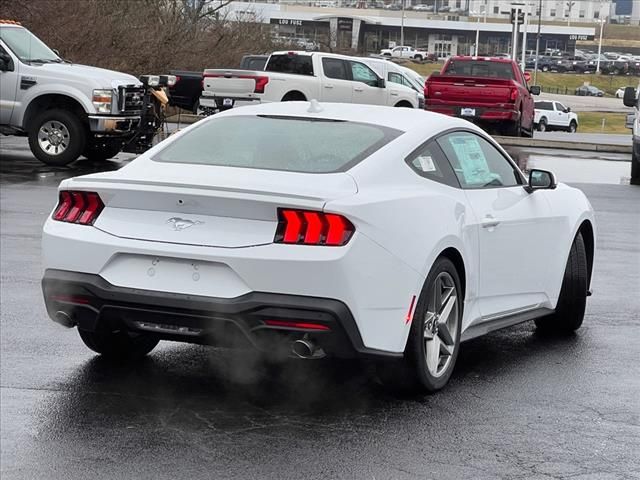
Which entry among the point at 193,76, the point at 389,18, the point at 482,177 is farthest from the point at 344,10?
the point at 482,177

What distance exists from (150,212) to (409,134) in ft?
4.97

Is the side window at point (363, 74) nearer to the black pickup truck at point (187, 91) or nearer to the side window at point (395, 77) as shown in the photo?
the black pickup truck at point (187, 91)

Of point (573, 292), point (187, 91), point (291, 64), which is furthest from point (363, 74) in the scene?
point (573, 292)

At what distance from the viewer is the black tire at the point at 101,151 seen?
21.2 meters

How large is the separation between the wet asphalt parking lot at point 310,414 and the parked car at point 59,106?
1165cm

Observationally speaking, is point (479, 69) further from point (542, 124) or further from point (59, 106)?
point (542, 124)

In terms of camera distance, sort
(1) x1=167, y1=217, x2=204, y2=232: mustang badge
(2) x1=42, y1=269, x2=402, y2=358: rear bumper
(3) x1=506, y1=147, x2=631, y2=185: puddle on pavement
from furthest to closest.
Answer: (3) x1=506, y1=147, x2=631, y2=185: puddle on pavement, (1) x1=167, y1=217, x2=204, y2=232: mustang badge, (2) x1=42, y1=269, x2=402, y2=358: rear bumper

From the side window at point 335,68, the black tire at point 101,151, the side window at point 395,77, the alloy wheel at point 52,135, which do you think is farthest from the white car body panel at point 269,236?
the side window at point 395,77

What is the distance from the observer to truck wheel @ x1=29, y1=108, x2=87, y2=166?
2008 cm

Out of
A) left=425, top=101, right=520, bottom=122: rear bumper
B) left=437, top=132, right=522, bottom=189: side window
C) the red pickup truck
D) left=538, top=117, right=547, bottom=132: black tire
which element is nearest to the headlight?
the red pickup truck

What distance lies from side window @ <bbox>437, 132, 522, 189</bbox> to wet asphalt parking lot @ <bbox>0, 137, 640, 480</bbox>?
101cm

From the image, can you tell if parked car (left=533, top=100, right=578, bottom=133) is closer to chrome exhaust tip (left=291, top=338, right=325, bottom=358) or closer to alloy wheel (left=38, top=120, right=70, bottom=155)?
alloy wheel (left=38, top=120, right=70, bottom=155)

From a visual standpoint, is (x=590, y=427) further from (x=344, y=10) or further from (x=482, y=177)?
(x=344, y=10)

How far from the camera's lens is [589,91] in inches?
4476
